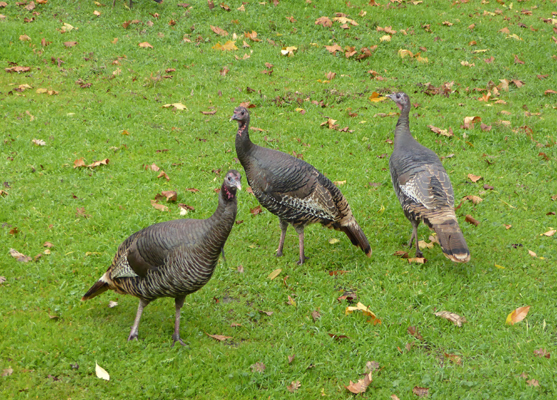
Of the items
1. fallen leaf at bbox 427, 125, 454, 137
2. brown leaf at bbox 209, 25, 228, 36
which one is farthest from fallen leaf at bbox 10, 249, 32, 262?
brown leaf at bbox 209, 25, 228, 36

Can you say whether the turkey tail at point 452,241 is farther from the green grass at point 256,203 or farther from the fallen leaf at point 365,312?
the fallen leaf at point 365,312

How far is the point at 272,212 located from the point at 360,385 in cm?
249

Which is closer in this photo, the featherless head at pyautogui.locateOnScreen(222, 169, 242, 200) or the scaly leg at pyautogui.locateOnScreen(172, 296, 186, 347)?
the featherless head at pyautogui.locateOnScreen(222, 169, 242, 200)

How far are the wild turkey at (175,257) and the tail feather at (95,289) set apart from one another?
11 mm

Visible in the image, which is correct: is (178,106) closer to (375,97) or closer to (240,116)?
(240,116)

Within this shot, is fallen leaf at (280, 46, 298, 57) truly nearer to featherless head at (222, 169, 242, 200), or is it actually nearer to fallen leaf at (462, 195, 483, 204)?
fallen leaf at (462, 195, 483, 204)

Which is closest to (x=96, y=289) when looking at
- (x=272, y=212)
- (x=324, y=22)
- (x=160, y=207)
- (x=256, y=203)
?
(x=160, y=207)

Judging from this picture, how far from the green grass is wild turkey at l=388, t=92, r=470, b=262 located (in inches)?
21.6

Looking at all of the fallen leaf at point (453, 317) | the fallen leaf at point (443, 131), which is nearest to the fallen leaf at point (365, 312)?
the fallen leaf at point (453, 317)

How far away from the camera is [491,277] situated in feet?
20.2

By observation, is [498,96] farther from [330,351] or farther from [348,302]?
[330,351]

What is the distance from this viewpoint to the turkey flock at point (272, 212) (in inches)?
180

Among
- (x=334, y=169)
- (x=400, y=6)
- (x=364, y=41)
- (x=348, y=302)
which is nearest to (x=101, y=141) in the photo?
(x=334, y=169)

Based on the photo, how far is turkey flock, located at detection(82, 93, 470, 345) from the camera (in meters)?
4.57
